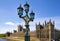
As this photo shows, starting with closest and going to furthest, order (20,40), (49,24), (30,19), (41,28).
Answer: (30,19)
(49,24)
(41,28)
(20,40)

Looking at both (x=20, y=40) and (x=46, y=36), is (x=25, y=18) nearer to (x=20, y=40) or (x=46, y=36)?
(x=46, y=36)

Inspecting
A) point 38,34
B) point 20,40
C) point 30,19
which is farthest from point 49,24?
point 30,19

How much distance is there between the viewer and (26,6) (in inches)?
453

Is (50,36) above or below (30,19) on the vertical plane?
below

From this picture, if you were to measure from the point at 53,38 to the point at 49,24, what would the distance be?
14.8 feet

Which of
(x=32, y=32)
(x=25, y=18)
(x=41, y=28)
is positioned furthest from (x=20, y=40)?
(x=25, y=18)

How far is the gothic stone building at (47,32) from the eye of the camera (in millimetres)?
54578

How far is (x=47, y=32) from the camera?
56.5m

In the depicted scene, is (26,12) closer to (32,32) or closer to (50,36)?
(50,36)

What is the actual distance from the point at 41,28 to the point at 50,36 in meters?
5.70

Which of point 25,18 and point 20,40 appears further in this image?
point 20,40

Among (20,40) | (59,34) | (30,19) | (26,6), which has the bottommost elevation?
(20,40)

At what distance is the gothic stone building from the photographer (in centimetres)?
5458

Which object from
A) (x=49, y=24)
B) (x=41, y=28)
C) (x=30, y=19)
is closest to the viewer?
(x=30, y=19)
